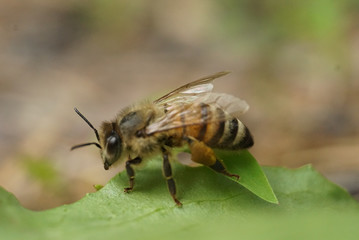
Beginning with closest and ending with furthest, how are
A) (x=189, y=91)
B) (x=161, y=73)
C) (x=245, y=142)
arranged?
1. (x=245, y=142)
2. (x=189, y=91)
3. (x=161, y=73)

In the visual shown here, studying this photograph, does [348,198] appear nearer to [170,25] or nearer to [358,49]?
[358,49]

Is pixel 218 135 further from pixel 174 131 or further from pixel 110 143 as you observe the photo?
pixel 110 143

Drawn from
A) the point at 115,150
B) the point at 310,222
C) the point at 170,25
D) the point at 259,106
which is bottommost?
the point at 259,106

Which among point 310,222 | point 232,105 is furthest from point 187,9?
point 310,222

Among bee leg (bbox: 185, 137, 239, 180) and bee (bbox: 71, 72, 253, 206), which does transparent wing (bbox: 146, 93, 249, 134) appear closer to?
bee (bbox: 71, 72, 253, 206)

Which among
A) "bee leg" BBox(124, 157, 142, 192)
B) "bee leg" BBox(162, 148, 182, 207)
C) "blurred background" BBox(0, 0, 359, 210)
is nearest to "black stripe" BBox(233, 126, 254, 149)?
"bee leg" BBox(162, 148, 182, 207)

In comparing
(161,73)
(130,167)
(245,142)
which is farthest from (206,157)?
(161,73)
